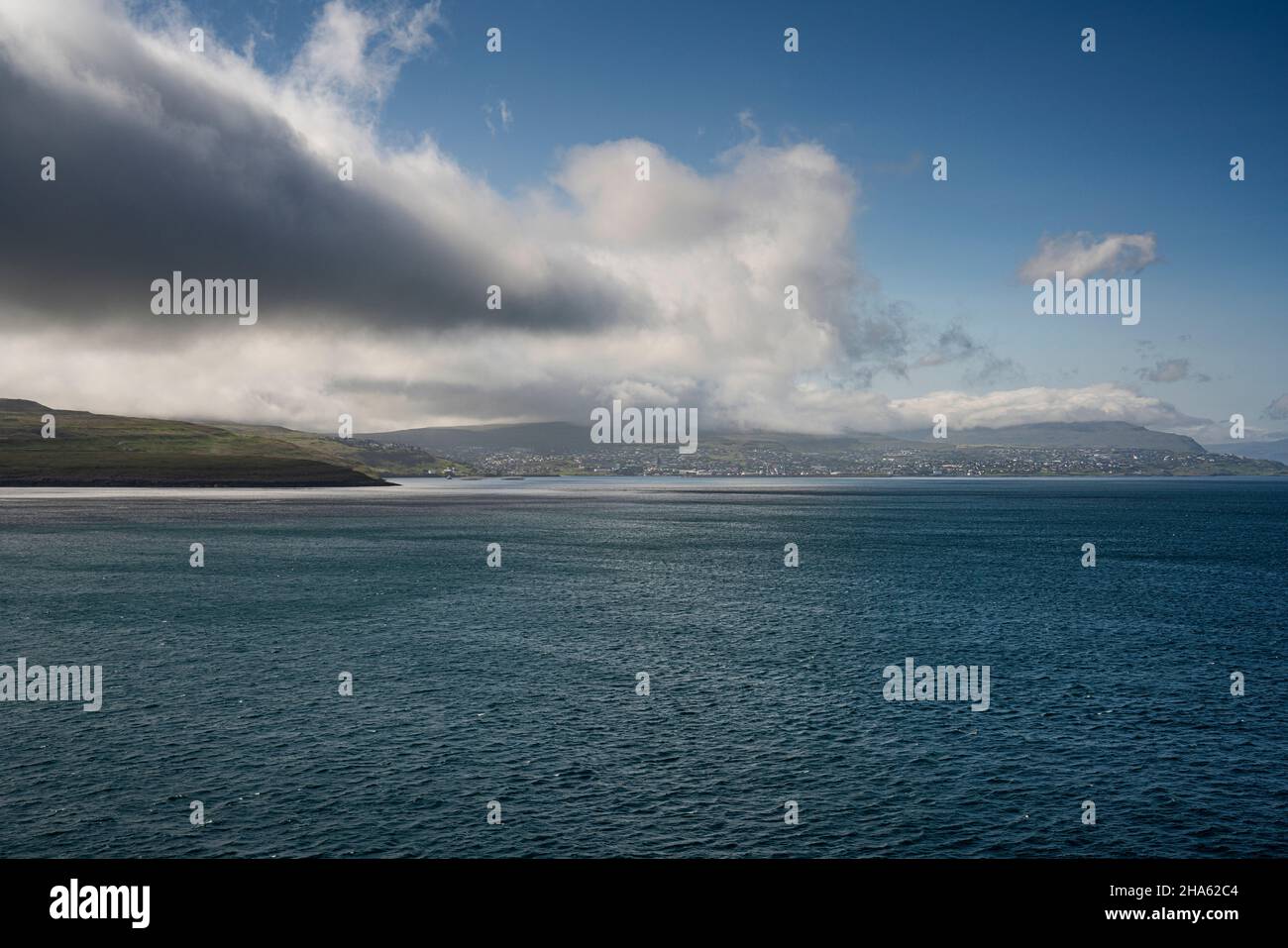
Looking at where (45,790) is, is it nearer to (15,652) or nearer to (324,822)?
(324,822)
